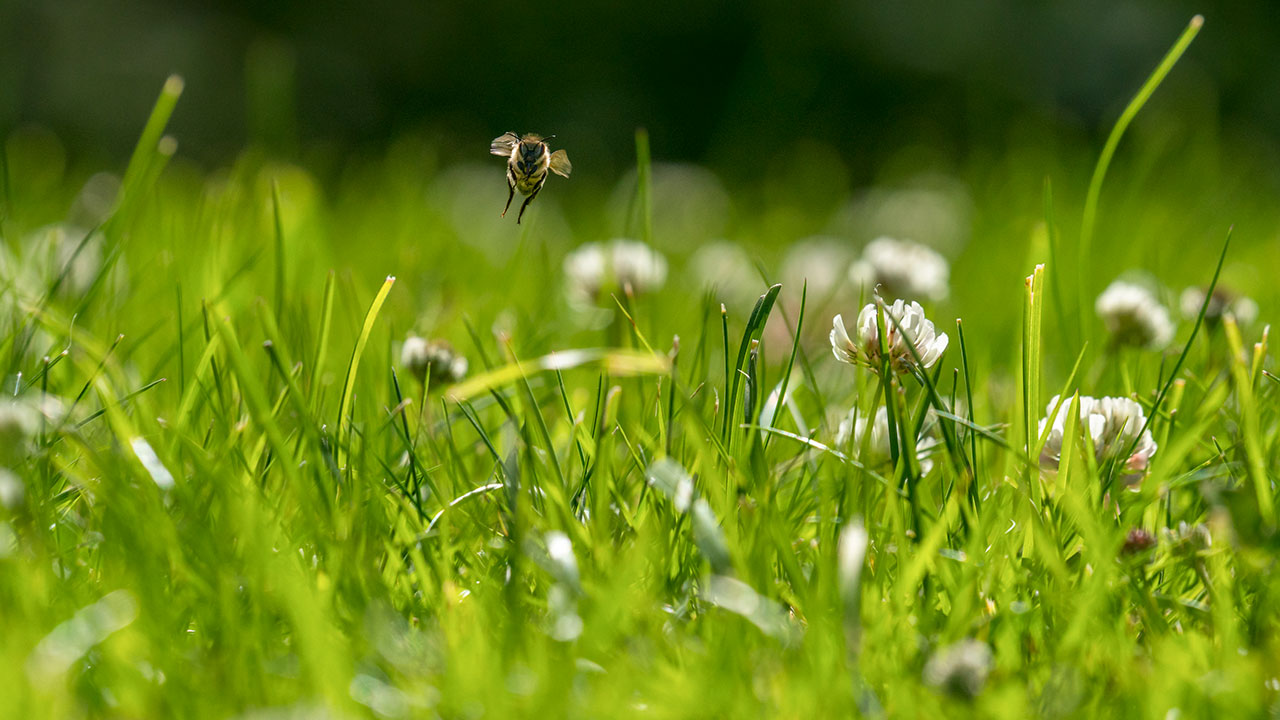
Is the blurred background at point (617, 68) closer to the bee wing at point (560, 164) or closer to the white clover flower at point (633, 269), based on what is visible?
the white clover flower at point (633, 269)

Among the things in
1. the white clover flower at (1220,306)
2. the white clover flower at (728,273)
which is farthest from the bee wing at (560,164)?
the white clover flower at (728,273)

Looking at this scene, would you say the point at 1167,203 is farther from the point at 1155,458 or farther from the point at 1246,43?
the point at 1155,458

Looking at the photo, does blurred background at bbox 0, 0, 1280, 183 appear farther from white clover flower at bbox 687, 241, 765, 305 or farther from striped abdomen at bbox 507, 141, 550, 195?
striped abdomen at bbox 507, 141, 550, 195

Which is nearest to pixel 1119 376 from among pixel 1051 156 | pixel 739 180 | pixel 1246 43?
pixel 1051 156

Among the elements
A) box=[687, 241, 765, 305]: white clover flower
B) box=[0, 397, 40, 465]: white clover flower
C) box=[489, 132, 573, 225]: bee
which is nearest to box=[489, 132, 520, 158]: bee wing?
box=[489, 132, 573, 225]: bee

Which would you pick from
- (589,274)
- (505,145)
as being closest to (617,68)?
(589,274)

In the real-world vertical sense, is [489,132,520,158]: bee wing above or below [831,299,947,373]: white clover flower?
above
